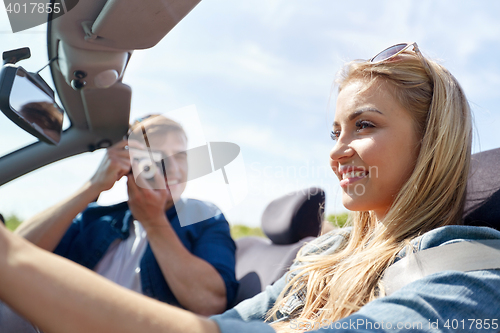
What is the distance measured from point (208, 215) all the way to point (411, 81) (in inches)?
36.0

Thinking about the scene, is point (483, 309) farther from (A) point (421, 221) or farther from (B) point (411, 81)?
(B) point (411, 81)

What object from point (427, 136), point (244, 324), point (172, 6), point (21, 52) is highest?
point (172, 6)

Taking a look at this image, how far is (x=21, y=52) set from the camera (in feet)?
3.23

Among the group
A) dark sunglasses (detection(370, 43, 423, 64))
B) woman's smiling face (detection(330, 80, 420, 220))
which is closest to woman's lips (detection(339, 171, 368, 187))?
woman's smiling face (detection(330, 80, 420, 220))

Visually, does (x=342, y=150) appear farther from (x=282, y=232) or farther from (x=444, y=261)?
(x=282, y=232)

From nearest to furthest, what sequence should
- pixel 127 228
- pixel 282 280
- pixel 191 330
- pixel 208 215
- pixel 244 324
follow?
pixel 191 330, pixel 244 324, pixel 282 280, pixel 208 215, pixel 127 228

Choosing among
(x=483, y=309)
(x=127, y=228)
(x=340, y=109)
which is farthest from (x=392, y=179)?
(x=127, y=228)

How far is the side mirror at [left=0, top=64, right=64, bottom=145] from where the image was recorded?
0.99m

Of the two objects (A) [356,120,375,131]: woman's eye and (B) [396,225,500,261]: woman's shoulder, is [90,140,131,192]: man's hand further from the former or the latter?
(B) [396,225,500,261]: woman's shoulder

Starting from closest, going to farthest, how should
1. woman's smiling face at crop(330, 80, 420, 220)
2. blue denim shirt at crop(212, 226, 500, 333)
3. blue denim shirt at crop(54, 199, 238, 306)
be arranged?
blue denim shirt at crop(212, 226, 500, 333) → woman's smiling face at crop(330, 80, 420, 220) → blue denim shirt at crop(54, 199, 238, 306)

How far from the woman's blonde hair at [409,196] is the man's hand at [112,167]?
29.8 inches

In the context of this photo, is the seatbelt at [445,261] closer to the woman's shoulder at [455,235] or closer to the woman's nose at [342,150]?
the woman's shoulder at [455,235]

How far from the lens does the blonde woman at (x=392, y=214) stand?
76 cm

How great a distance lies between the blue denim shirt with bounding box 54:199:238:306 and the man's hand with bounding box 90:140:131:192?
202 mm
